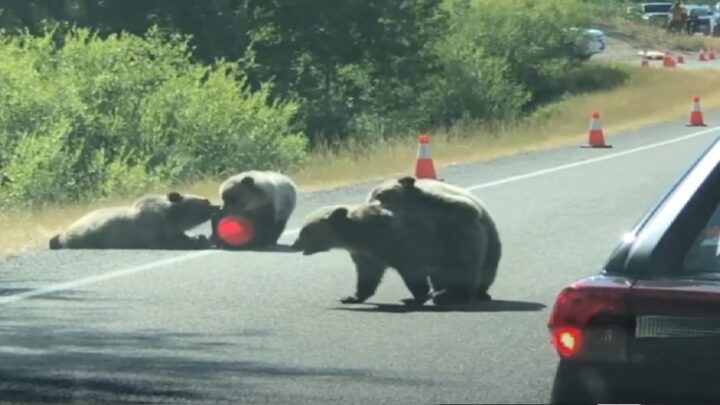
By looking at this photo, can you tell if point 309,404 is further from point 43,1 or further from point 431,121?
point 431,121

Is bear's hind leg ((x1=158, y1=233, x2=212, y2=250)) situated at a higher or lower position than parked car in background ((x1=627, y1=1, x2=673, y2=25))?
higher

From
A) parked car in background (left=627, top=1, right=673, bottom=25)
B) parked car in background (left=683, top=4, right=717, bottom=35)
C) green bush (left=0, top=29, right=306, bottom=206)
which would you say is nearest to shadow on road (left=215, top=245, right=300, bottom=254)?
green bush (left=0, top=29, right=306, bottom=206)

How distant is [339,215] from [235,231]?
383 cm

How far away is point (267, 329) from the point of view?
Answer: 10617 millimetres

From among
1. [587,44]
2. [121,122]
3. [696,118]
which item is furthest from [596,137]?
[587,44]

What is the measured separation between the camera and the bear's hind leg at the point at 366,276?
37.0ft

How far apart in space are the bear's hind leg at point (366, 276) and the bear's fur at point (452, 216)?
1.09ft

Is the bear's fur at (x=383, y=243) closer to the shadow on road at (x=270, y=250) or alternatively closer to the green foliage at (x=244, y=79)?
the shadow on road at (x=270, y=250)

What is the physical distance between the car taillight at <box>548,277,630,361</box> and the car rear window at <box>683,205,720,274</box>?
17 cm

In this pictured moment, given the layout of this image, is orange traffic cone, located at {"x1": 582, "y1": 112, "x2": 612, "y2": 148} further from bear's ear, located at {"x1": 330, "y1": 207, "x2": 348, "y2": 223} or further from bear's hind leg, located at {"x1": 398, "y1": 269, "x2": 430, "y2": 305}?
bear's ear, located at {"x1": 330, "y1": 207, "x2": 348, "y2": 223}

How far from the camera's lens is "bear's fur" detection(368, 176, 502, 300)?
36.0 feet

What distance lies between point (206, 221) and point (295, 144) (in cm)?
1414

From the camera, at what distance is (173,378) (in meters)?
8.90

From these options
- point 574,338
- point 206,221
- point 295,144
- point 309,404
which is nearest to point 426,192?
point 309,404
